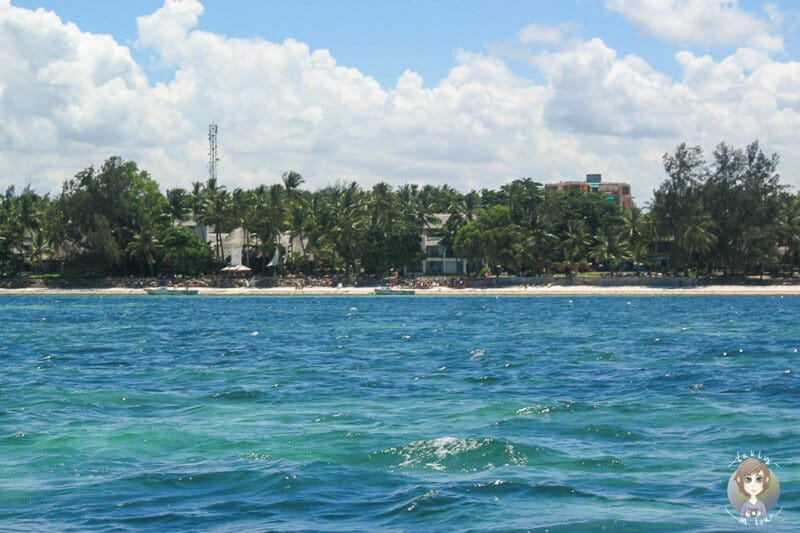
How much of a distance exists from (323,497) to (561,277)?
8459 centimetres

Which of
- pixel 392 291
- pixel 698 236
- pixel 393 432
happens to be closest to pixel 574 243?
pixel 698 236

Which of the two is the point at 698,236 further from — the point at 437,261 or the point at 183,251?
the point at 183,251

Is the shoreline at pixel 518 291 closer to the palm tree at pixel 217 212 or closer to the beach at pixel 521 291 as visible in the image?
the beach at pixel 521 291

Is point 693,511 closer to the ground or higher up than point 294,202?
closer to the ground

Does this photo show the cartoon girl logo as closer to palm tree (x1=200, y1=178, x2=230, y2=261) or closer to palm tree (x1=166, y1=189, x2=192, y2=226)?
palm tree (x1=200, y1=178, x2=230, y2=261)

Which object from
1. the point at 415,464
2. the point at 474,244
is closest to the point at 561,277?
the point at 474,244

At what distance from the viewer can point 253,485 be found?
14.5 meters

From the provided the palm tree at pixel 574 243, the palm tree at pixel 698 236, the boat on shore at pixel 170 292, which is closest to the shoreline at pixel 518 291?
the boat on shore at pixel 170 292

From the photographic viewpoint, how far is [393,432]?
728 inches

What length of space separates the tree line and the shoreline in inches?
147

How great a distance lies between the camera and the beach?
90.8m

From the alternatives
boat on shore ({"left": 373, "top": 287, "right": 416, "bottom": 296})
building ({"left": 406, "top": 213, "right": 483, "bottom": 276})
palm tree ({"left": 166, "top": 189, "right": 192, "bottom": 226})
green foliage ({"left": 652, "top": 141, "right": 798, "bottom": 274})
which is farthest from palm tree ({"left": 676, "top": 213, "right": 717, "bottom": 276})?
palm tree ({"left": 166, "top": 189, "right": 192, "bottom": 226})

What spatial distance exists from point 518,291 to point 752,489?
8183 centimetres

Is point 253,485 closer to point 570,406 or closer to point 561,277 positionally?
point 570,406
